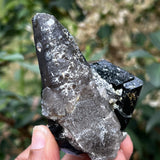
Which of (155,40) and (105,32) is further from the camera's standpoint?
(105,32)

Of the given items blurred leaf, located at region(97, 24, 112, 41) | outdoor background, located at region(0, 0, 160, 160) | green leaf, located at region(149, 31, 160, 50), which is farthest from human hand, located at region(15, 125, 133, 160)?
blurred leaf, located at region(97, 24, 112, 41)

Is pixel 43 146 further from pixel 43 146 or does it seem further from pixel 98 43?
pixel 98 43

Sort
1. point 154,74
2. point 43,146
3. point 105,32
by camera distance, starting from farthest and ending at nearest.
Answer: point 105,32, point 154,74, point 43,146

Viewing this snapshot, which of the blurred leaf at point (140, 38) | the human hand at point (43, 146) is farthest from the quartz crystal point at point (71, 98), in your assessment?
the blurred leaf at point (140, 38)

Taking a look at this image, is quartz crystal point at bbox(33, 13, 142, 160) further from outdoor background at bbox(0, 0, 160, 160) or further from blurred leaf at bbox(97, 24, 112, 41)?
blurred leaf at bbox(97, 24, 112, 41)

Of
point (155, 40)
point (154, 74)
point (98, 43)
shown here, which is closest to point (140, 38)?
point (98, 43)

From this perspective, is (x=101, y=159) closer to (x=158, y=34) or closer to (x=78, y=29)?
(x=158, y=34)

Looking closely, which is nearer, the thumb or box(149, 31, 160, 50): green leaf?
the thumb

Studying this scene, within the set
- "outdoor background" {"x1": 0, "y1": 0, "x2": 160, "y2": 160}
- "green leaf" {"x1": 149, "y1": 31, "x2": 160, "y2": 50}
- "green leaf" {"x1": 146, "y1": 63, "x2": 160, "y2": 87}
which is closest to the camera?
"green leaf" {"x1": 146, "y1": 63, "x2": 160, "y2": 87}
